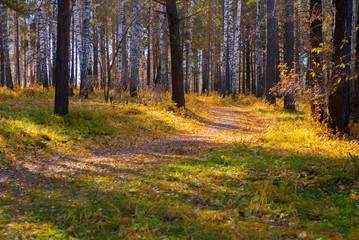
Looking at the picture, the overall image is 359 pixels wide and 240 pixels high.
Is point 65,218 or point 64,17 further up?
point 64,17

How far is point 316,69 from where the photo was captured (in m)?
7.36

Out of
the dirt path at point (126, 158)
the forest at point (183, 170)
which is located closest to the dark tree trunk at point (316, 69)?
the forest at point (183, 170)

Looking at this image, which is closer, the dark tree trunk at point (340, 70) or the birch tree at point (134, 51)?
the dark tree trunk at point (340, 70)

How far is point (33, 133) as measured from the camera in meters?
7.02

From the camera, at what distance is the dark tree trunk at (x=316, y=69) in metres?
7.11

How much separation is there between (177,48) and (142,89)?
11.0 ft

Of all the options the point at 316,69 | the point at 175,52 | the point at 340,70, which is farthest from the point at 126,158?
the point at 175,52

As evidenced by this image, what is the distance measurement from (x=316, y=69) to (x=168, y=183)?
18.3ft

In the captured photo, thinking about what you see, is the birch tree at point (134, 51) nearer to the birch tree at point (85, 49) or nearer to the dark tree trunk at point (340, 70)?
the birch tree at point (85, 49)

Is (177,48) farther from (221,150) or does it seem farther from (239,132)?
(221,150)

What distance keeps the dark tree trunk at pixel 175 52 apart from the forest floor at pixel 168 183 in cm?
435

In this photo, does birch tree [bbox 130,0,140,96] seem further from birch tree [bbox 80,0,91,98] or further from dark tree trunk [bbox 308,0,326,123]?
dark tree trunk [bbox 308,0,326,123]

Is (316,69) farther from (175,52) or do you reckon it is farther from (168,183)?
(175,52)

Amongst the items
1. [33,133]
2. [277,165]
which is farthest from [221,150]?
[33,133]
